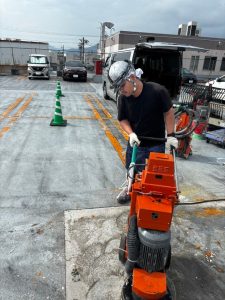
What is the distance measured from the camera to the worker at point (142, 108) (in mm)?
2545

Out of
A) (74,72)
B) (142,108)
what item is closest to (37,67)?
(74,72)

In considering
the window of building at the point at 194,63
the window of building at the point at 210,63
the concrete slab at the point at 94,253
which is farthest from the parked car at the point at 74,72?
the window of building at the point at 210,63

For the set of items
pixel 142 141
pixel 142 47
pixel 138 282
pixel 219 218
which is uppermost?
pixel 142 47

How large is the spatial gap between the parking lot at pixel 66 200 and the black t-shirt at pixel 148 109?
1339 mm

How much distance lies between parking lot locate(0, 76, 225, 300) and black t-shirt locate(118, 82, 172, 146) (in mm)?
1339

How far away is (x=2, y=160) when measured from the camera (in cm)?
500

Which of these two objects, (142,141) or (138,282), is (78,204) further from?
(138,282)

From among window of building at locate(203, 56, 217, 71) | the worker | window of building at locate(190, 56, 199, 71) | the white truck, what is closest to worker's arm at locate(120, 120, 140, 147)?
the worker

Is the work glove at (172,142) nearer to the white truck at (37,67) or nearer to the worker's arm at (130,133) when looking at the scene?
the worker's arm at (130,133)

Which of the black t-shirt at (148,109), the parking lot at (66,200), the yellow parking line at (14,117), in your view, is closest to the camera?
the parking lot at (66,200)

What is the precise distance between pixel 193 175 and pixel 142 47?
510 cm

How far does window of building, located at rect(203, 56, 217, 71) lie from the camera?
32.6 metres

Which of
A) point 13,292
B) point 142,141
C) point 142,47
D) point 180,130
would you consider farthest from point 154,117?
point 142,47

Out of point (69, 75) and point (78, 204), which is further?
point (69, 75)
